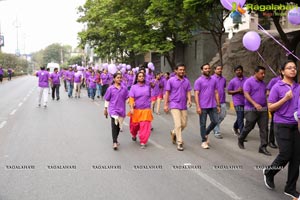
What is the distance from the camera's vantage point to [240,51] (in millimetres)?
19016

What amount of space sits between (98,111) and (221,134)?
6.12m

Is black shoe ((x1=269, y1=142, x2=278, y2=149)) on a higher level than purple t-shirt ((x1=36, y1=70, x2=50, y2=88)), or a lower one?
lower

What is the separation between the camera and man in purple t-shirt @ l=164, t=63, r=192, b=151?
7.61 metres

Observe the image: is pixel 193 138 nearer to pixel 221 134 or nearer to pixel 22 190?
pixel 221 134

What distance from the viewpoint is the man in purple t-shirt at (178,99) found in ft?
25.0

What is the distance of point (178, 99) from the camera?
7609 millimetres

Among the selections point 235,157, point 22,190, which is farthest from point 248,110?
point 22,190

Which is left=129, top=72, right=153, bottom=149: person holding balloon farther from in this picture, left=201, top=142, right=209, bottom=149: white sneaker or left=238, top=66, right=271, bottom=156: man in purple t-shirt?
left=238, top=66, right=271, bottom=156: man in purple t-shirt

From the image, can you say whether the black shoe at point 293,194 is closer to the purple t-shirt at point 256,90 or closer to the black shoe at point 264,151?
the black shoe at point 264,151

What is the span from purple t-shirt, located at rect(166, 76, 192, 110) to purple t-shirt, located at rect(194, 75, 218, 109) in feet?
0.87

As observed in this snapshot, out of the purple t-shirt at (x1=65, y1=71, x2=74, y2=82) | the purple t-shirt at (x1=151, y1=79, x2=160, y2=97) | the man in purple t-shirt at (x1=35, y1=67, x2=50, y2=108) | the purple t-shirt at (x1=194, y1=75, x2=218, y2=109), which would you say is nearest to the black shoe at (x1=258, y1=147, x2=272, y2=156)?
the purple t-shirt at (x1=194, y1=75, x2=218, y2=109)

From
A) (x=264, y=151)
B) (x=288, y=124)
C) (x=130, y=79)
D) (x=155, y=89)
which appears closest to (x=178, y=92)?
(x=264, y=151)

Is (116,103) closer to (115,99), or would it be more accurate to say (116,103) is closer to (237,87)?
(115,99)

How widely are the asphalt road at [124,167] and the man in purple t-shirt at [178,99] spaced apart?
1.57ft
